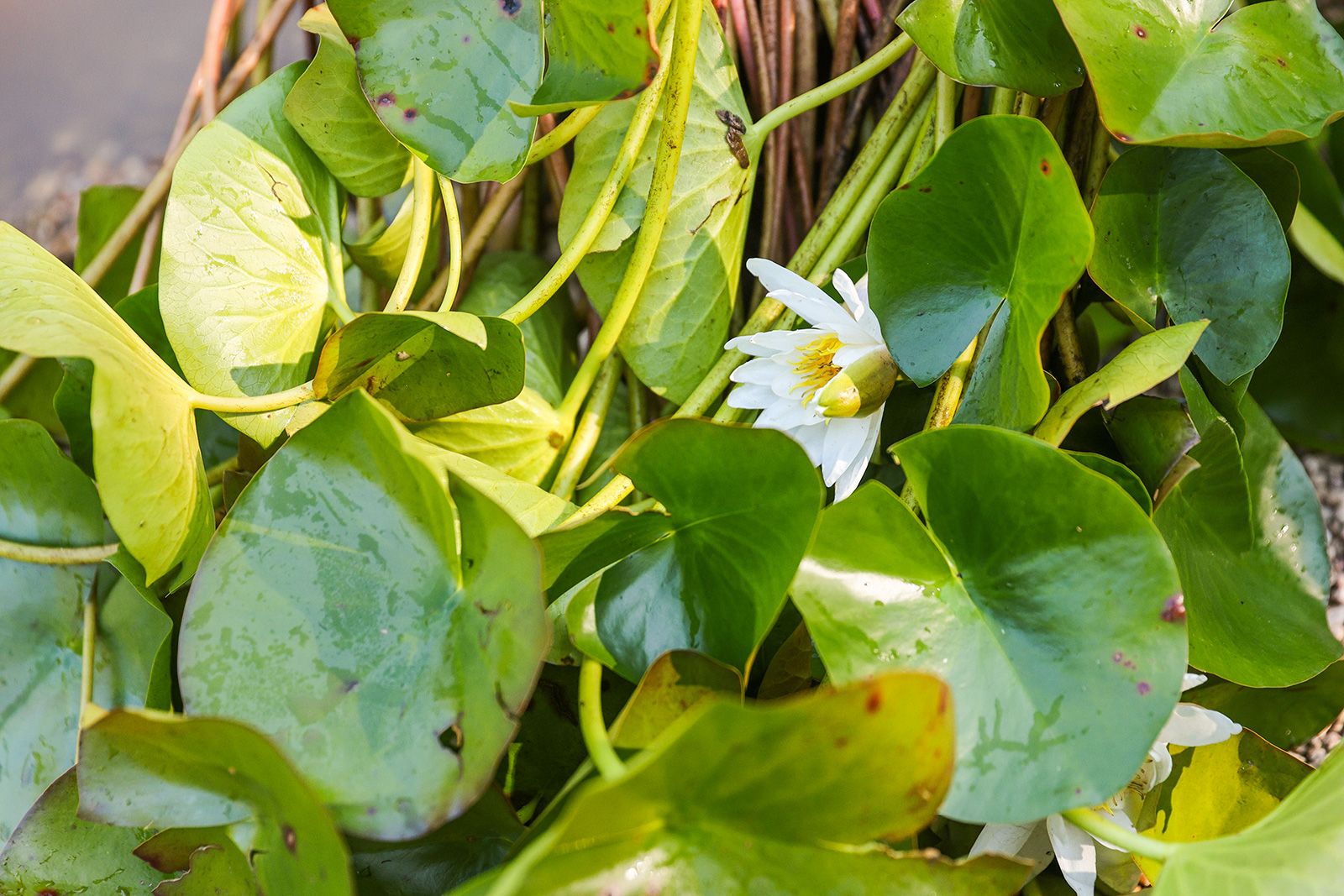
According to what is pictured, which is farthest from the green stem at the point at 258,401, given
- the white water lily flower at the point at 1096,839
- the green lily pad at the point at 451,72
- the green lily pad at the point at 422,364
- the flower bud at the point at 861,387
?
the white water lily flower at the point at 1096,839

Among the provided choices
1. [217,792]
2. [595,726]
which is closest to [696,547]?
[595,726]

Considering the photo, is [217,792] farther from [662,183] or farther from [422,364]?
[662,183]

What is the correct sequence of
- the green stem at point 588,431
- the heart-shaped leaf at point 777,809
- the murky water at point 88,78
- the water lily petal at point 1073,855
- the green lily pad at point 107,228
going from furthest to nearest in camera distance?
the murky water at point 88,78
the green lily pad at point 107,228
the green stem at point 588,431
the water lily petal at point 1073,855
the heart-shaped leaf at point 777,809

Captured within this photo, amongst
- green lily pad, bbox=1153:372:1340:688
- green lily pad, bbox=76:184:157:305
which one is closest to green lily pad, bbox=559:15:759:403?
green lily pad, bbox=1153:372:1340:688

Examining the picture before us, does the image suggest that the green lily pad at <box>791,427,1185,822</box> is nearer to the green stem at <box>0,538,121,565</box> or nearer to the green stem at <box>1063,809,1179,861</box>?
the green stem at <box>1063,809,1179,861</box>

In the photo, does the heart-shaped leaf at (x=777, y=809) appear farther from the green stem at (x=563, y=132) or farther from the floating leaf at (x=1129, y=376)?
the green stem at (x=563, y=132)

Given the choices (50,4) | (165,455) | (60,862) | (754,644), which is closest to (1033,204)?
(754,644)

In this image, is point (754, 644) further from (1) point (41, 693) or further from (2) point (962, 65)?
(1) point (41, 693)
